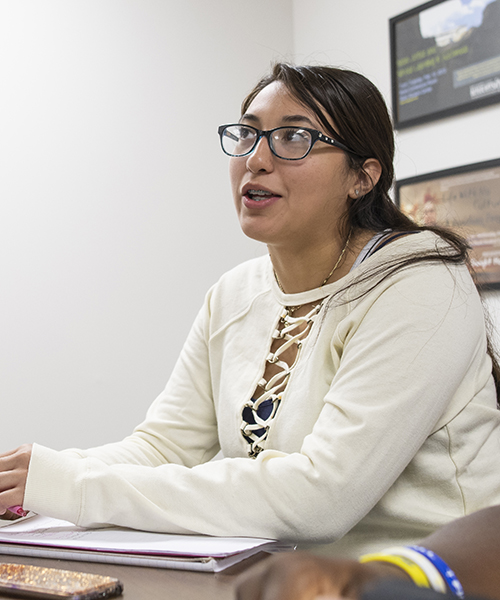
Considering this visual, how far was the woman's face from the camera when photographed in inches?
49.0

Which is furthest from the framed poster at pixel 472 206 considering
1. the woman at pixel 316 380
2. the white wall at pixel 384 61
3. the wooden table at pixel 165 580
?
the wooden table at pixel 165 580

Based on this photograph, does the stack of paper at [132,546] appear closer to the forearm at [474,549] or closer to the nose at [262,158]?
the forearm at [474,549]

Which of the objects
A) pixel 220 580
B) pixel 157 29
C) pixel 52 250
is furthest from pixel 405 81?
pixel 220 580

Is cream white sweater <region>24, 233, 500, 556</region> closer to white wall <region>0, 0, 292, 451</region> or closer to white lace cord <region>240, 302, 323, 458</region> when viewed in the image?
white lace cord <region>240, 302, 323, 458</region>

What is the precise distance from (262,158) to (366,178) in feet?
0.80

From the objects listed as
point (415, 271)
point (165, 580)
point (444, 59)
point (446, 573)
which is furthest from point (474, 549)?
point (444, 59)

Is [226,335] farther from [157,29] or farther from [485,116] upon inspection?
[157,29]

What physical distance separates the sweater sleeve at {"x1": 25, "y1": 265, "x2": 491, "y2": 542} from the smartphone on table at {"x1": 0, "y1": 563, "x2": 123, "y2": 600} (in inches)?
8.5

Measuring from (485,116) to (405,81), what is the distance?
43 cm

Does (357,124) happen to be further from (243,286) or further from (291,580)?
(291,580)

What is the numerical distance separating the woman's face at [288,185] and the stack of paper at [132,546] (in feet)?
2.01

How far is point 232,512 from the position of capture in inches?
33.6

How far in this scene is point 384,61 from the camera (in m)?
2.83

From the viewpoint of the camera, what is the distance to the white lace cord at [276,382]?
3.84 feet
